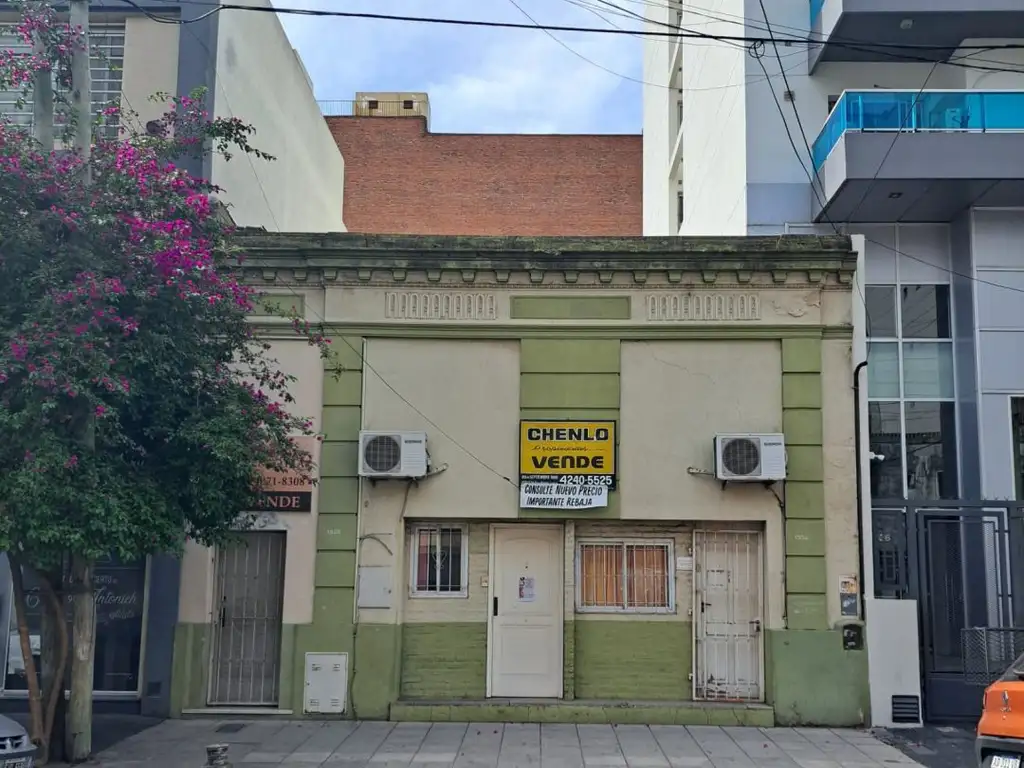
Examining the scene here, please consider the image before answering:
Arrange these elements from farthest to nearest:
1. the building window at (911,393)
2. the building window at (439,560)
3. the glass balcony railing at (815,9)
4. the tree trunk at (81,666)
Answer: the glass balcony railing at (815,9)
the building window at (911,393)
the building window at (439,560)
the tree trunk at (81,666)

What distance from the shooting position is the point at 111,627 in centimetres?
1103

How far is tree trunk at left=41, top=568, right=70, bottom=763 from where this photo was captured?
28.2 ft

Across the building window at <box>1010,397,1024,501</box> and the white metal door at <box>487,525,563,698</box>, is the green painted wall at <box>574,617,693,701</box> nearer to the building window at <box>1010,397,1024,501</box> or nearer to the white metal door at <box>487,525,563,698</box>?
the white metal door at <box>487,525,563,698</box>

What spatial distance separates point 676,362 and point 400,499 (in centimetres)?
386

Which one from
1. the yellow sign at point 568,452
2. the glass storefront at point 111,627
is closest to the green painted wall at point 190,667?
the glass storefront at point 111,627

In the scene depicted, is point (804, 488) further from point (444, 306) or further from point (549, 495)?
point (444, 306)

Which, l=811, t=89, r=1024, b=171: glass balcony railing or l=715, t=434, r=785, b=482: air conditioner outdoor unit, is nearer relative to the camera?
l=715, t=434, r=785, b=482: air conditioner outdoor unit

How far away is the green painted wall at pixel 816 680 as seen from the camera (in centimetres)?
1051

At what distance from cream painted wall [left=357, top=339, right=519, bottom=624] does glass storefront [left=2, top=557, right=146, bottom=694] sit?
2.83 meters

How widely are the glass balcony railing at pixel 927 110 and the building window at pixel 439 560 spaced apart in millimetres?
8580

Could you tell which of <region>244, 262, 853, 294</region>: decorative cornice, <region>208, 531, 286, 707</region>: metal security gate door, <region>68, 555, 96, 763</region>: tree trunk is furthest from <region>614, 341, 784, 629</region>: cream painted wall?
<region>68, 555, 96, 763</region>: tree trunk

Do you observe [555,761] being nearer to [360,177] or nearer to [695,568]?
[695,568]

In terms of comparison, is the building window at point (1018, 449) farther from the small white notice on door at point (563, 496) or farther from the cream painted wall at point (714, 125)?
the small white notice on door at point (563, 496)

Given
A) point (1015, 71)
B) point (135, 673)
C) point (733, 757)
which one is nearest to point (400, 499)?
point (135, 673)
